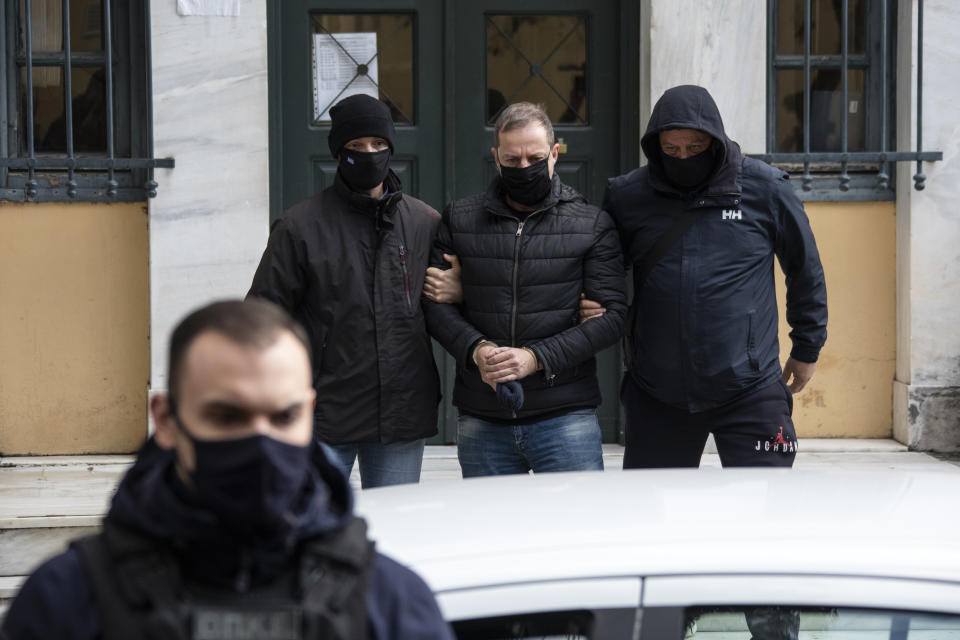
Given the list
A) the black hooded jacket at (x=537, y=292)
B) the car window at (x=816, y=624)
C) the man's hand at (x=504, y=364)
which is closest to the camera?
the car window at (x=816, y=624)

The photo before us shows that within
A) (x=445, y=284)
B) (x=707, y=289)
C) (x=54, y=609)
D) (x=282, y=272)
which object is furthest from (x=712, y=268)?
(x=54, y=609)

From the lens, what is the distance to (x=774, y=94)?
7.16 metres

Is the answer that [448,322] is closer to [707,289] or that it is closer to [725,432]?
[707,289]

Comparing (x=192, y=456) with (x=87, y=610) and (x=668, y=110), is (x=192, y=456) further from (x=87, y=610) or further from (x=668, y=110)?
(x=668, y=110)

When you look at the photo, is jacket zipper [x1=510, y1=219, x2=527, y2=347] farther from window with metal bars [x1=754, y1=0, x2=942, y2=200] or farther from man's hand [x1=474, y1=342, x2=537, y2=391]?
window with metal bars [x1=754, y1=0, x2=942, y2=200]

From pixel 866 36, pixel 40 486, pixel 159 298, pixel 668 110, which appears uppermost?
pixel 866 36

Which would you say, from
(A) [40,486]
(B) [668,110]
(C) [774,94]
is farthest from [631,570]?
(C) [774,94]

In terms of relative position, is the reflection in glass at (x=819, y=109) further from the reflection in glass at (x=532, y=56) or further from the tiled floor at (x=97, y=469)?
the tiled floor at (x=97, y=469)

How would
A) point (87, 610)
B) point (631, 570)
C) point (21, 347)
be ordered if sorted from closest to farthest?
point (87, 610) → point (631, 570) → point (21, 347)

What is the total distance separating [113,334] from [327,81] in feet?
5.89

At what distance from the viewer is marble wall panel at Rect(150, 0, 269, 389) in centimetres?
675

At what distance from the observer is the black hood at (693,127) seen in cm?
404

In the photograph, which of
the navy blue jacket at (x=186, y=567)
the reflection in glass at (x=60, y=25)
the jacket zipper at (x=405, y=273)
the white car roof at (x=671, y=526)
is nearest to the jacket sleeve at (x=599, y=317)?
the jacket zipper at (x=405, y=273)

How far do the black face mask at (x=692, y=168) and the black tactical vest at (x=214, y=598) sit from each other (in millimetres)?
2674
